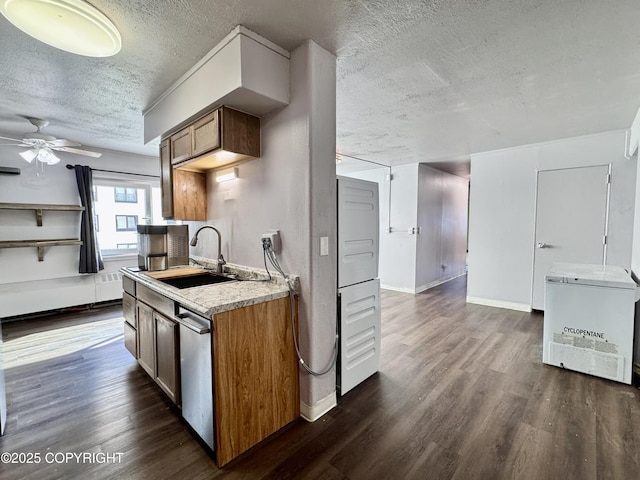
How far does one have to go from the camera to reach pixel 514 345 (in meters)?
3.19

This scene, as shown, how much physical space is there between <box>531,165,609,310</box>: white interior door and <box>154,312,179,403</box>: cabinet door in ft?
15.5

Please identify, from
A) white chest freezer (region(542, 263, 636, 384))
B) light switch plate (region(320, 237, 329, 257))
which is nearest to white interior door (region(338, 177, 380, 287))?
light switch plate (region(320, 237, 329, 257))

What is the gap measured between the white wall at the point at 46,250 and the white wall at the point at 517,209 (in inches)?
234

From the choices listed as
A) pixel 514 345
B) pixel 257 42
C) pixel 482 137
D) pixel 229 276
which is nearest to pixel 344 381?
pixel 229 276

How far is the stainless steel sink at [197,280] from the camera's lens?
2.30 m

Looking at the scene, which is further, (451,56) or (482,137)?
(482,137)

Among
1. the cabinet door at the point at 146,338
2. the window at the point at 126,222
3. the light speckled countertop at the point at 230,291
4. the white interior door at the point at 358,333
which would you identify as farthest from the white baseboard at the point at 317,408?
the window at the point at 126,222

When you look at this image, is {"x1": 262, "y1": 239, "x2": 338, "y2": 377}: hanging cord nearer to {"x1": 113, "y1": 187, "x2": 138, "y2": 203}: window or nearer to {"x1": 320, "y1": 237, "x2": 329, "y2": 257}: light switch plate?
{"x1": 320, "y1": 237, "x2": 329, "y2": 257}: light switch plate

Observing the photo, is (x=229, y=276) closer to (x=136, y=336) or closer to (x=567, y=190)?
(x=136, y=336)

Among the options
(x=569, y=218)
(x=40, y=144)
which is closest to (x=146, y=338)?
(x=40, y=144)

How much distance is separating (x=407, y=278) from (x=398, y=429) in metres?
3.87

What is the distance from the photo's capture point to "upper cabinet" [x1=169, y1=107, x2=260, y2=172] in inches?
81.3

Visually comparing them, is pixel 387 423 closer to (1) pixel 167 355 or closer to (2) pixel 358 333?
(2) pixel 358 333

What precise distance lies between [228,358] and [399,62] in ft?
7.53
